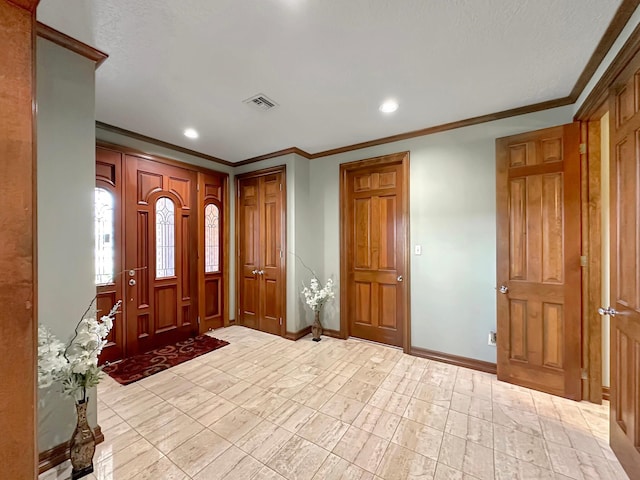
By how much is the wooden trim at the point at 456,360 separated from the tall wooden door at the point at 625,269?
990 mm

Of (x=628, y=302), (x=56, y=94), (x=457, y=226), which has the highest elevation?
(x=56, y=94)

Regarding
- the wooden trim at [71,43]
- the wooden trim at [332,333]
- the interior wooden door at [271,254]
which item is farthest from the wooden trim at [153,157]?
the wooden trim at [332,333]

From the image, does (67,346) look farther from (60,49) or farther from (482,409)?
(482,409)

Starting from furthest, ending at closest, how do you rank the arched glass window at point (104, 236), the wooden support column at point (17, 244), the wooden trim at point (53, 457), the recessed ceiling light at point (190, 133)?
the recessed ceiling light at point (190, 133), the arched glass window at point (104, 236), the wooden trim at point (53, 457), the wooden support column at point (17, 244)

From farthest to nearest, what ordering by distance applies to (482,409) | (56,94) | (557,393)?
(557,393) → (482,409) → (56,94)

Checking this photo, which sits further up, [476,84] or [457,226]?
[476,84]

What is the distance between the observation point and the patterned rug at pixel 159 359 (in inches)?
103

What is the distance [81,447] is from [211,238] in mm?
2741

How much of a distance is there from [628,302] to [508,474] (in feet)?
3.87

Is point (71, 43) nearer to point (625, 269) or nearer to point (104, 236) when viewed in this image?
point (104, 236)

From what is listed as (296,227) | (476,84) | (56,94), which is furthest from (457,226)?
(56,94)

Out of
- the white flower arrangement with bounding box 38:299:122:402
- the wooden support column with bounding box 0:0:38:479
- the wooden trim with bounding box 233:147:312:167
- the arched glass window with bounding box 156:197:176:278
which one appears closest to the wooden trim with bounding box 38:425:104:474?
the white flower arrangement with bounding box 38:299:122:402

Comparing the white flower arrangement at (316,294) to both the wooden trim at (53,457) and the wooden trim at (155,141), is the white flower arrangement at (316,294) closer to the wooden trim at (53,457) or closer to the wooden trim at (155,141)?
the wooden trim at (155,141)

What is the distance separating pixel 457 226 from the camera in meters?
2.83
